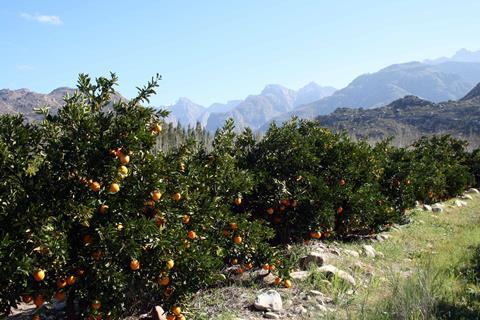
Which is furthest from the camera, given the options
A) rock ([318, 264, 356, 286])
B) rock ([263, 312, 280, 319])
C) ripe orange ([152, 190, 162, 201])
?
rock ([318, 264, 356, 286])

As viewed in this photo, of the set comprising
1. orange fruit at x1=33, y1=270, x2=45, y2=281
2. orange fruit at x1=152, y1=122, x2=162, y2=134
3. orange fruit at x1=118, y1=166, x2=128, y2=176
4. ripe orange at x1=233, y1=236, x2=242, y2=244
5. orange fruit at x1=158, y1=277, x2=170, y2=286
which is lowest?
ripe orange at x1=233, y1=236, x2=242, y2=244

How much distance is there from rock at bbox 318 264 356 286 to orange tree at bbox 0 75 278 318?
237 cm

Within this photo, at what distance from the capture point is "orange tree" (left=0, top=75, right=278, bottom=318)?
4168 mm

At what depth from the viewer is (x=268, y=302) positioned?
609cm

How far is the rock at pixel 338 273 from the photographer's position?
707 cm

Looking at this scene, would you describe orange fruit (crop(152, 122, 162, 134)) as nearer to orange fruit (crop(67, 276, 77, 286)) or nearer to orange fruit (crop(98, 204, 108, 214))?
orange fruit (crop(98, 204, 108, 214))

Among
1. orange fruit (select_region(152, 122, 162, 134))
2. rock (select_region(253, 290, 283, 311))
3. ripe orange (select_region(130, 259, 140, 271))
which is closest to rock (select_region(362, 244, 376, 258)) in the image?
rock (select_region(253, 290, 283, 311))

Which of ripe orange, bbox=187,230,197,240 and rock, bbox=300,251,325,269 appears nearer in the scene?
ripe orange, bbox=187,230,197,240

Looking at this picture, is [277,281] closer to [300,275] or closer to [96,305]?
[300,275]

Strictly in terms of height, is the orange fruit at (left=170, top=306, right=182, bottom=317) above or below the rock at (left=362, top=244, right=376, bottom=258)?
above

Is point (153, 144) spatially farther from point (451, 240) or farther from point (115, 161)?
point (451, 240)

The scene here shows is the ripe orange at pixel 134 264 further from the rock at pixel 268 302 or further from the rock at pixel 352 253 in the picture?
the rock at pixel 352 253

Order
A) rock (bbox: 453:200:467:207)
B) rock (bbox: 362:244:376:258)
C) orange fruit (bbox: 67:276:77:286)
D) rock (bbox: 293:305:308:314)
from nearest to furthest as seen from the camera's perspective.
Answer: orange fruit (bbox: 67:276:77:286) → rock (bbox: 293:305:308:314) → rock (bbox: 362:244:376:258) → rock (bbox: 453:200:467:207)

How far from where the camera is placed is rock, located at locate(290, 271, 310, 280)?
7.12 meters
